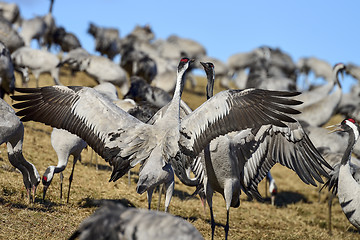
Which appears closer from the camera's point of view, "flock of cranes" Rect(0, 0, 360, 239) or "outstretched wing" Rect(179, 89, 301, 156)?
"flock of cranes" Rect(0, 0, 360, 239)

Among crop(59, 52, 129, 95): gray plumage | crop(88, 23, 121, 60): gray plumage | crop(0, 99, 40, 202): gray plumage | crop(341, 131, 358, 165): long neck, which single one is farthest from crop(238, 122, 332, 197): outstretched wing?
crop(88, 23, 121, 60): gray plumage

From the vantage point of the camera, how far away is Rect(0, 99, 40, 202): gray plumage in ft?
19.1

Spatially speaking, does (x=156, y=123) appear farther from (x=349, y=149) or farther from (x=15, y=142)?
(x=349, y=149)

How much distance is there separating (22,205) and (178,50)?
20538 mm

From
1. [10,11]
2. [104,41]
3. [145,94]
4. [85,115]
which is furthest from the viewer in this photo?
[10,11]

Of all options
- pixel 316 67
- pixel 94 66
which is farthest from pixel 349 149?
pixel 316 67

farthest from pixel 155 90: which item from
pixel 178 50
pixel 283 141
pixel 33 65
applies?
pixel 178 50

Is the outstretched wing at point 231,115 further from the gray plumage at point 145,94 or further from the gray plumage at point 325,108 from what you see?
the gray plumage at point 325,108

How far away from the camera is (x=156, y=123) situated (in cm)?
559

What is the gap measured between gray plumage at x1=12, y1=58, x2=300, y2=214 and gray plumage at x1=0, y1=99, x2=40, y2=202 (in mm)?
345

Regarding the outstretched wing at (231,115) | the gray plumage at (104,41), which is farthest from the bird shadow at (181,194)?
the gray plumage at (104,41)

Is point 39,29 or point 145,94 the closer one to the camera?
point 145,94

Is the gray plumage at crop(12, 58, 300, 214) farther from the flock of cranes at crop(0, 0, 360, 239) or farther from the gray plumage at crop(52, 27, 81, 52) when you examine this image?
the gray plumage at crop(52, 27, 81, 52)

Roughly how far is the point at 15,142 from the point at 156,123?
1844 millimetres
